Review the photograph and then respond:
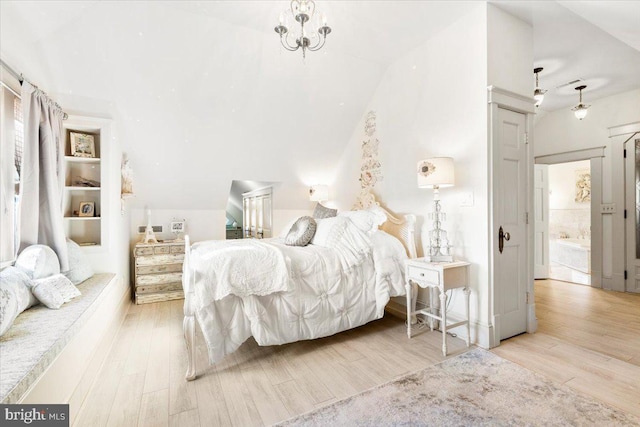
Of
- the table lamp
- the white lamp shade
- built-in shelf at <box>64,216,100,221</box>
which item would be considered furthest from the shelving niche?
the table lamp

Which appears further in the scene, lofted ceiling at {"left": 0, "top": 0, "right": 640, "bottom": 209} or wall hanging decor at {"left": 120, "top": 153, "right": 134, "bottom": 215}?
wall hanging decor at {"left": 120, "top": 153, "right": 134, "bottom": 215}

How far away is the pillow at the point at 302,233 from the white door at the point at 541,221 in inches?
155

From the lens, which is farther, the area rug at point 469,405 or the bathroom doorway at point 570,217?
the bathroom doorway at point 570,217

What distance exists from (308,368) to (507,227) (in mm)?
2065

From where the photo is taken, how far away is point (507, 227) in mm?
2707

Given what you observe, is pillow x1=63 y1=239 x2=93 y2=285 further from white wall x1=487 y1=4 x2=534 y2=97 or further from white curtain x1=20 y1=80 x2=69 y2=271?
white wall x1=487 y1=4 x2=534 y2=97

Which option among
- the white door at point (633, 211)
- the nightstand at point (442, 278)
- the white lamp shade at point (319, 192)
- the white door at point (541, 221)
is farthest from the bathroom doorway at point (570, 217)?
the white lamp shade at point (319, 192)

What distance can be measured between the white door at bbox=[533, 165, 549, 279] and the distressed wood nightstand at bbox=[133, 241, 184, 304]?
214 inches

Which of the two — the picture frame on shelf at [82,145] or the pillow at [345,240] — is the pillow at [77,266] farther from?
the pillow at [345,240]

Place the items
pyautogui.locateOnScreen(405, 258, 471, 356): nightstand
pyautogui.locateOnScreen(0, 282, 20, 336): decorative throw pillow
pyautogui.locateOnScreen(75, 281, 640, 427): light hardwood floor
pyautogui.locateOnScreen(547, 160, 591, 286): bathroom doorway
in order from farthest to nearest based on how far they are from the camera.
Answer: pyautogui.locateOnScreen(547, 160, 591, 286): bathroom doorway → pyautogui.locateOnScreen(405, 258, 471, 356): nightstand → pyautogui.locateOnScreen(75, 281, 640, 427): light hardwood floor → pyautogui.locateOnScreen(0, 282, 20, 336): decorative throw pillow

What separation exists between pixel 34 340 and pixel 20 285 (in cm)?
58

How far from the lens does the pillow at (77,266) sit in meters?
2.65

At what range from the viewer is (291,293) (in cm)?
249

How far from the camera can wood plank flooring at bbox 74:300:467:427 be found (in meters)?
1.76
